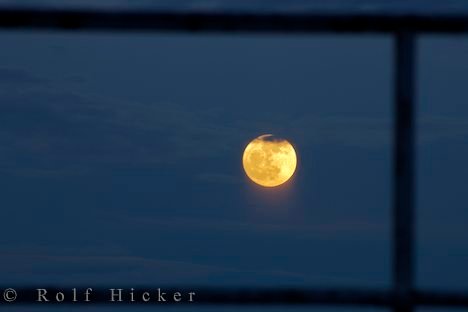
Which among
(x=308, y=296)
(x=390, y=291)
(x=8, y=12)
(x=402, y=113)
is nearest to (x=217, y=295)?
(x=308, y=296)

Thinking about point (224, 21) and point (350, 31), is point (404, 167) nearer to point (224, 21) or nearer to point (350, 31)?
point (350, 31)

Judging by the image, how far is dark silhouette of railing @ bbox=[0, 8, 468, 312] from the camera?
5.24ft

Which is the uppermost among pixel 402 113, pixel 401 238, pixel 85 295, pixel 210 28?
pixel 210 28

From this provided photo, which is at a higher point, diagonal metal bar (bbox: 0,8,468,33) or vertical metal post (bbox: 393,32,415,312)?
diagonal metal bar (bbox: 0,8,468,33)

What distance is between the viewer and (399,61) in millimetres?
1641

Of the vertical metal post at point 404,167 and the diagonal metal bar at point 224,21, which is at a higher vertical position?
the diagonal metal bar at point 224,21

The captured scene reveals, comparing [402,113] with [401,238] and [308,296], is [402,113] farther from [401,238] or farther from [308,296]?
[308,296]

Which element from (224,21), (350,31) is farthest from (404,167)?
(224,21)

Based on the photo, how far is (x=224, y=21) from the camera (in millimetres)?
1598

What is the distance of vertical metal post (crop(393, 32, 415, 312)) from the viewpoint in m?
1.63

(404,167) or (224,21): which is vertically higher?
(224,21)

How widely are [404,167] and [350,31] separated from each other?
0.28 m

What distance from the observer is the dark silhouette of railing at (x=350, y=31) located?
5.24 feet

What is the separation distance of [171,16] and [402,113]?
0.48m
